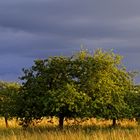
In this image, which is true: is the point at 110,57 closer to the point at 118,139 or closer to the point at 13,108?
the point at 13,108

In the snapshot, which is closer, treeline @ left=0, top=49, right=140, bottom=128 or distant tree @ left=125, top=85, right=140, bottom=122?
treeline @ left=0, top=49, right=140, bottom=128

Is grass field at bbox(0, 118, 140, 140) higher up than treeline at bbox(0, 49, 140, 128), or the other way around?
treeline at bbox(0, 49, 140, 128)

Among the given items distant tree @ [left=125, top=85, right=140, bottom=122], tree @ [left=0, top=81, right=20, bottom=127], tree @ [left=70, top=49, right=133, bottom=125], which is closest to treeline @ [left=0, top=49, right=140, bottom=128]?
tree @ [left=70, top=49, right=133, bottom=125]

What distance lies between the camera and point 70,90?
1070 inches

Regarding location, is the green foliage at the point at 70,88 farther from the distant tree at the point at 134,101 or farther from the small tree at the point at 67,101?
the distant tree at the point at 134,101

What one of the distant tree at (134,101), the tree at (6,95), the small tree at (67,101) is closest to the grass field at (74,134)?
the small tree at (67,101)

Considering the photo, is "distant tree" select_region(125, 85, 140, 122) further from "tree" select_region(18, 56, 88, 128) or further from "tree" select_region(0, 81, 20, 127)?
"tree" select_region(0, 81, 20, 127)

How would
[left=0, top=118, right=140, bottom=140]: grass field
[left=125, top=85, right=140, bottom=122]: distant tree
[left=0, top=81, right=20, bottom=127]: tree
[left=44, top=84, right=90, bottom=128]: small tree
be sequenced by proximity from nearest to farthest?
[left=0, top=118, right=140, bottom=140]: grass field
[left=44, top=84, right=90, bottom=128]: small tree
[left=125, top=85, right=140, bottom=122]: distant tree
[left=0, top=81, right=20, bottom=127]: tree

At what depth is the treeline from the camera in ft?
89.8

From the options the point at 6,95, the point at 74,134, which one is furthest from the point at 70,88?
the point at 6,95

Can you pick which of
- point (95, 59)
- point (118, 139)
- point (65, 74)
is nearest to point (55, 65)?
point (65, 74)

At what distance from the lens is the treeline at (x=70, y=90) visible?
27.4m

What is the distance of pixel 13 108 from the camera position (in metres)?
30.3

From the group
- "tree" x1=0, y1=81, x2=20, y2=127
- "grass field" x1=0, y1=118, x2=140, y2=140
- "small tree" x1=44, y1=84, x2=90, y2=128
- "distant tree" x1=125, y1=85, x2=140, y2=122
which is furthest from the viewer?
"tree" x1=0, y1=81, x2=20, y2=127
